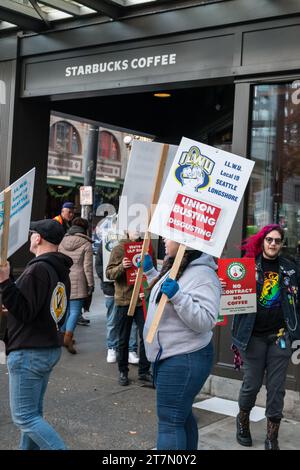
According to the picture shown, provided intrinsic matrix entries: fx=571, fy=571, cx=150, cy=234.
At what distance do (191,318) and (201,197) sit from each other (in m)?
0.81

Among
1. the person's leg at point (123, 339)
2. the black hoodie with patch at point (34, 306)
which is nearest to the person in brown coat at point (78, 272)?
the person's leg at point (123, 339)

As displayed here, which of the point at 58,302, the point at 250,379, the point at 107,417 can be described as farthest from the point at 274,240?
the point at 107,417

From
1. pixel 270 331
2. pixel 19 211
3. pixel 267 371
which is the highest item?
pixel 19 211

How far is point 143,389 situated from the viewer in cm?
623

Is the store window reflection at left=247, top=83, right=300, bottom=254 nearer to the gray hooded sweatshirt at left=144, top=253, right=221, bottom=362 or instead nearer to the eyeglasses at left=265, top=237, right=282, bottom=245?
the eyeglasses at left=265, top=237, right=282, bottom=245

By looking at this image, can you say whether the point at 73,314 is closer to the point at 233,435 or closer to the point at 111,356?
the point at 111,356

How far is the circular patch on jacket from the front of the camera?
3644 millimetres

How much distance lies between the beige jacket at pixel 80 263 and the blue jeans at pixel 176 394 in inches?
178

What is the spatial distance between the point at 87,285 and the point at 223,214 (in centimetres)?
451

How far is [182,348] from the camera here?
339cm

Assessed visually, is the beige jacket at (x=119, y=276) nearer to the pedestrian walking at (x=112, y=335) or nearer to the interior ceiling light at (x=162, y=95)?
the pedestrian walking at (x=112, y=335)

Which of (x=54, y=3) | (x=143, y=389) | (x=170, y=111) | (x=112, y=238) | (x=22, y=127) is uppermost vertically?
(x=54, y=3)

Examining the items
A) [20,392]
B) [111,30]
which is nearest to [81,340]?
[111,30]
